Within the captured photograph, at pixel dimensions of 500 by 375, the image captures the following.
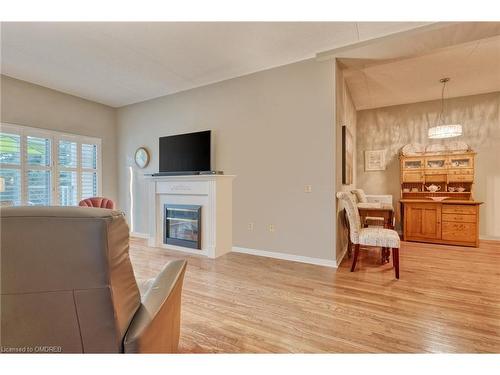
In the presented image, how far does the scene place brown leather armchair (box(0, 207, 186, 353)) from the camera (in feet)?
2.33

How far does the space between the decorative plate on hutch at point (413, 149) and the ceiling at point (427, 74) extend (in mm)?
909

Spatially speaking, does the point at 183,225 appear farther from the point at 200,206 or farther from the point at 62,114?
the point at 62,114

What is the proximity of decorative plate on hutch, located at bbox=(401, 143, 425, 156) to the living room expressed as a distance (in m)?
0.05

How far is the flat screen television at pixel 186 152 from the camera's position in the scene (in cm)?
395

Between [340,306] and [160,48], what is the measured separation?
357 cm

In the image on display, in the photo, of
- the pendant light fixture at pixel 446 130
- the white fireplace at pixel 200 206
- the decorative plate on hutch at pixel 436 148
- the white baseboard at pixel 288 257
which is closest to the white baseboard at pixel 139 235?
the white fireplace at pixel 200 206

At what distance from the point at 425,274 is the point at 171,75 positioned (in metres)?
4.50

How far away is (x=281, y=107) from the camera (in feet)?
11.2

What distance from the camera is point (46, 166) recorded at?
415cm

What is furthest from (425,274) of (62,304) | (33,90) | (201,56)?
(33,90)

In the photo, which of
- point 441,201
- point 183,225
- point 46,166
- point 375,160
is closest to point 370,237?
point 441,201

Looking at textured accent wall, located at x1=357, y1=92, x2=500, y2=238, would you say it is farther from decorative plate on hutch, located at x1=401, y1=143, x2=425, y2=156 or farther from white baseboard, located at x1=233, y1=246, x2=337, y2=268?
white baseboard, located at x1=233, y1=246, x2=337, y2=268

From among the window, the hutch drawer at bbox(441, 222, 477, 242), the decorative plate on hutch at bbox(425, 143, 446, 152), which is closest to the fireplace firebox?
the window

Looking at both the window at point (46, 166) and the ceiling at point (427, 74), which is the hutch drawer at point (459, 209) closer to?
the ceiling at point (427, 74)
